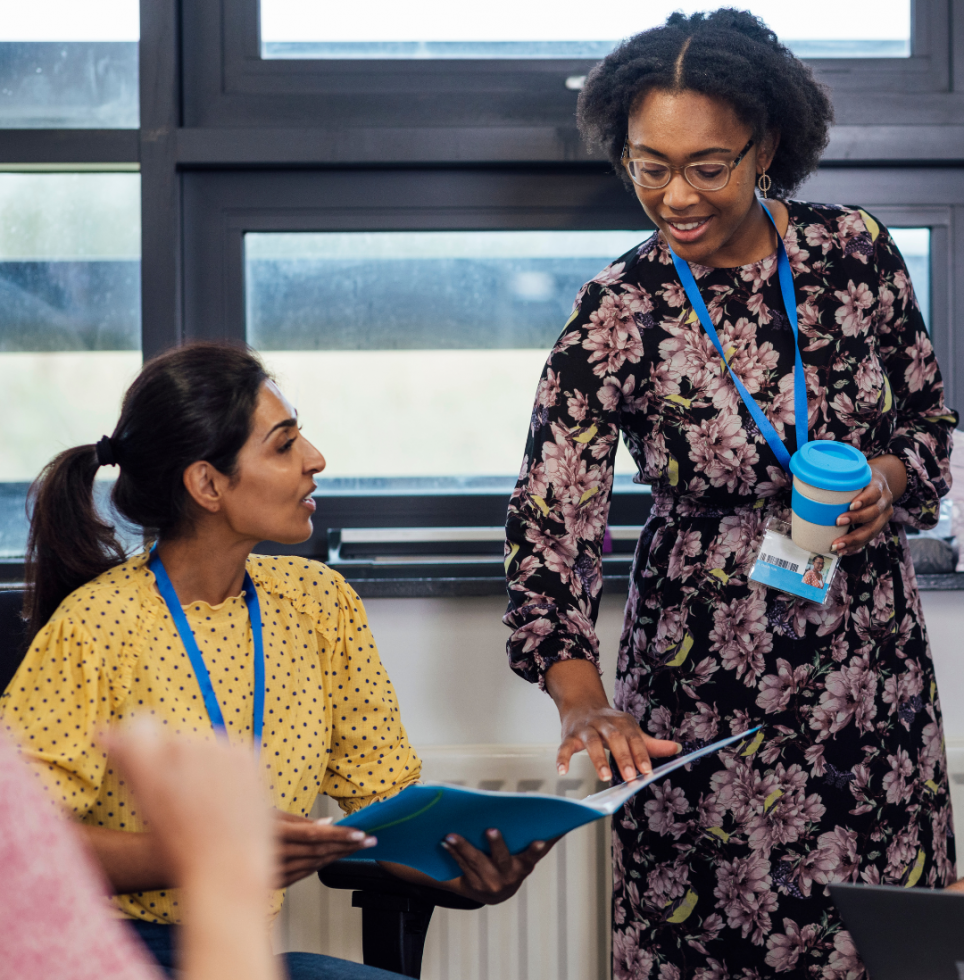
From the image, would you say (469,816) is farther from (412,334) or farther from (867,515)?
(412,334)

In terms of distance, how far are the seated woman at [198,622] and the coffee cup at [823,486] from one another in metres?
0.53

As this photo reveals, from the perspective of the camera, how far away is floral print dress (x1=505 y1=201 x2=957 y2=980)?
1308mm

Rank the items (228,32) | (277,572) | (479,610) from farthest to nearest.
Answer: (228,32) → (479,610) → (277,572)

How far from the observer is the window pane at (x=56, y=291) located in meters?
2.05

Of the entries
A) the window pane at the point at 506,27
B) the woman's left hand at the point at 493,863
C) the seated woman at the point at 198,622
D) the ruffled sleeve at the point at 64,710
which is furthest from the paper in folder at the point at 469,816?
the window pane at the point at 506,27

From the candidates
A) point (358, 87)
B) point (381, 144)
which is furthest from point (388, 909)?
point (358, 87)

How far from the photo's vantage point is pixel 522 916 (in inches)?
71.6

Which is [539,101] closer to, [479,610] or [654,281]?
[654,281]

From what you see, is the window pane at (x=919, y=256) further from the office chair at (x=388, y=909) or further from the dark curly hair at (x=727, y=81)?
the office chair at (x=388, y=909)

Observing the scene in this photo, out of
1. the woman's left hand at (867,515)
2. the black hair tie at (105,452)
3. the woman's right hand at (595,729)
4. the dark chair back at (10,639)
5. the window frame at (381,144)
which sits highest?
the window frame at (381,144)

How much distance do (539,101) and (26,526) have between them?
4.18 feet

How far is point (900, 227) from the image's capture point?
2109 mm

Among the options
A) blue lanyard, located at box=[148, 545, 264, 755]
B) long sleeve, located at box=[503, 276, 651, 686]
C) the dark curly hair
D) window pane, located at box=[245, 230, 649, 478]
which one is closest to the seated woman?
blue lanyard, located at box=[148, 545, 264, 755]

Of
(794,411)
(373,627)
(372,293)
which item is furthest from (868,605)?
(372,293)
